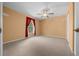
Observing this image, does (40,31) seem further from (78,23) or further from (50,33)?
(78,23)

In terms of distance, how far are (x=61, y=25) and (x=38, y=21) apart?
3.11 m

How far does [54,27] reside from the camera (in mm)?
8945

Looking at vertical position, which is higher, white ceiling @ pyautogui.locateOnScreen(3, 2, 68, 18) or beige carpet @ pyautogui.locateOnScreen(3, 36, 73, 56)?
white ceiling @ pyautogui.locateOnScreen(3, 2, 68, 18)

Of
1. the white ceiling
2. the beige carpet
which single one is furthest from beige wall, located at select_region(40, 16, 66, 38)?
the beige carpet

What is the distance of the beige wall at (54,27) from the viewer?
8.07 metres

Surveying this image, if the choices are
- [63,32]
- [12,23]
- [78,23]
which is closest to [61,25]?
[63,32]

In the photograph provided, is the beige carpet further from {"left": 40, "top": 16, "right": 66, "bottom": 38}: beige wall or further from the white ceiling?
{"left": 40, "top": 16, "right": 66, "bottom": 38}: beige wall

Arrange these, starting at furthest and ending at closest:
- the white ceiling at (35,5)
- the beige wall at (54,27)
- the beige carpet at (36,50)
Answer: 1. the beige wall at (54,27)
2. the white ceiling at (35,5)
3. the beige carpet at (36,50)

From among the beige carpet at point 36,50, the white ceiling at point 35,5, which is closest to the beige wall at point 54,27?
the white ceiling at point 35,5

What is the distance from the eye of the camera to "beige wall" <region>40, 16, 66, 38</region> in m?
8.07

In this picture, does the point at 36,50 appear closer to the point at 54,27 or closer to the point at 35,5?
the point at 35,5

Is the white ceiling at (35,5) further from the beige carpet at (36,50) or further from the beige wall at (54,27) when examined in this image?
the beige wall at (54,27)

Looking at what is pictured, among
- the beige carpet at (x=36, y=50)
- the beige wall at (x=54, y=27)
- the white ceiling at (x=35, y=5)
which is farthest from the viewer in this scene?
the beige wall at (x=54, y=27)

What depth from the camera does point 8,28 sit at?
5.43m
